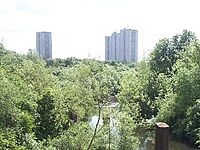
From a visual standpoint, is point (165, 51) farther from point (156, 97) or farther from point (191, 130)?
point (191, 130)

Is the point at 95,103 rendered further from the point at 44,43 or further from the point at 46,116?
the point at 44,43

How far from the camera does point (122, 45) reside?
12000cm

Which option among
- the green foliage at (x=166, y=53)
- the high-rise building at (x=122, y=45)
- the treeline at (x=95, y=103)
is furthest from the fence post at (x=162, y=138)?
the high-rise building at (x=122, y=45)

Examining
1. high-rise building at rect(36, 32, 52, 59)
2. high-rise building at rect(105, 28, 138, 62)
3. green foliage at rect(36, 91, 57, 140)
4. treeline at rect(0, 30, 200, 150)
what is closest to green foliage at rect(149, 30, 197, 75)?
treeline at rect(0, 30, 200, 150)

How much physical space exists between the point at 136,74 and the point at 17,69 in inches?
675

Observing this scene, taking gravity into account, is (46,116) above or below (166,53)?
below

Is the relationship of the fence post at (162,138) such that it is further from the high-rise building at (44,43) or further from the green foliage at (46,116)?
the high-rise building at (44,43)

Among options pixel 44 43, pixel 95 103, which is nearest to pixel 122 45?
pixel 44 43

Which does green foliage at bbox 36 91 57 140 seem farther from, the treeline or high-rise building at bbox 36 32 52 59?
high-rise building at bbox 36 32 52 59

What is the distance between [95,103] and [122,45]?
94.6m

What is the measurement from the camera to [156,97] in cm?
3681

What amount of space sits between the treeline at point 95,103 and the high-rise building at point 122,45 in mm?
70388

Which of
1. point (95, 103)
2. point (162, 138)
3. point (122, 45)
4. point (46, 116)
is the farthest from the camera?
point (122, 45)

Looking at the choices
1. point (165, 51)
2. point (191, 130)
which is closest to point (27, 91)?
point (191, 130)
